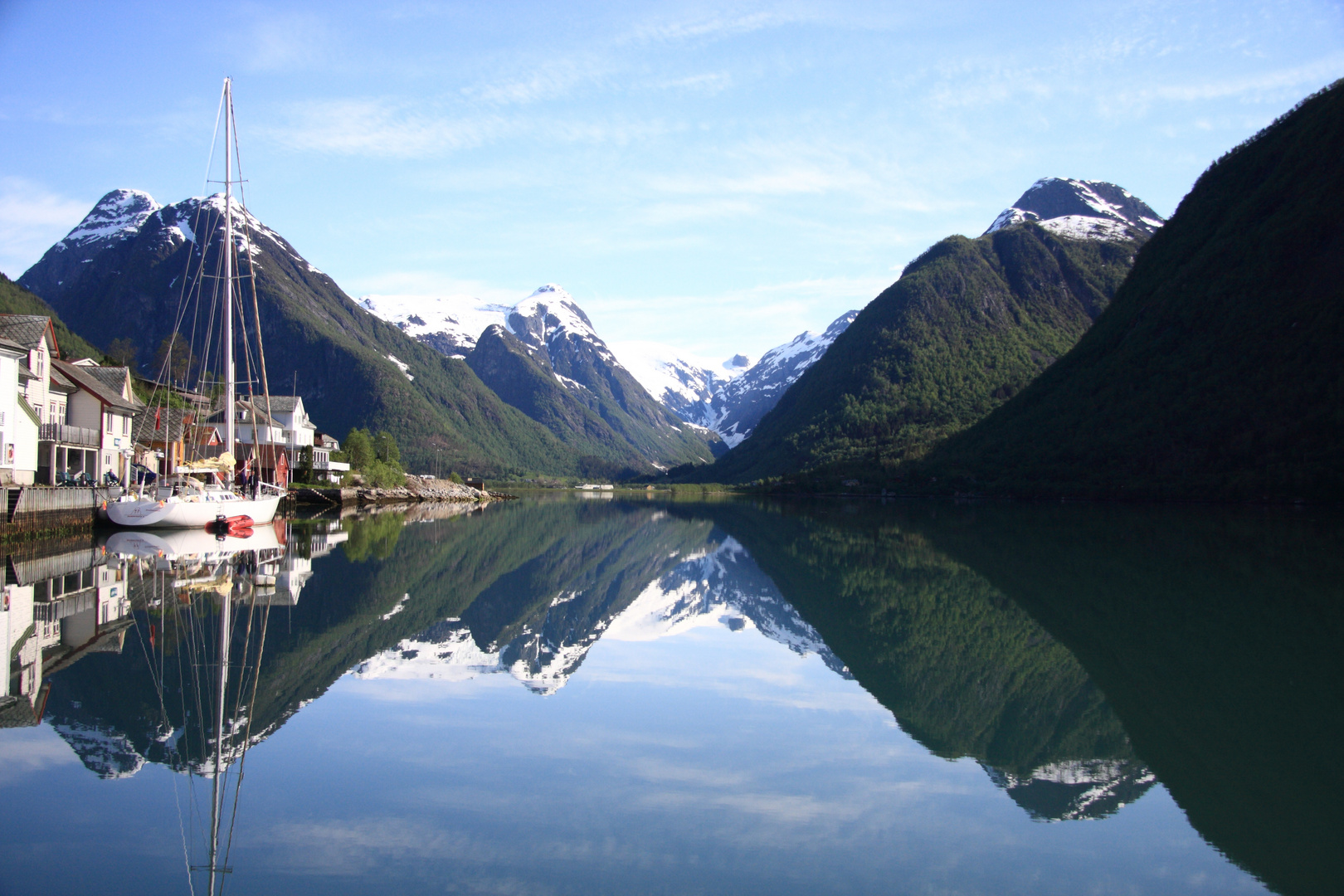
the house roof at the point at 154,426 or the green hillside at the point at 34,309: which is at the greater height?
the green hillside at the point at 34,309

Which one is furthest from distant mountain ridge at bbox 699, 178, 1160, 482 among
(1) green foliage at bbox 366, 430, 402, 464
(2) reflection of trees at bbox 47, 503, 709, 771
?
(2) reflection of trees at bbox 47, 503, 709, 771

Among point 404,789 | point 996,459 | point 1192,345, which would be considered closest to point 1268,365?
point 1192,345

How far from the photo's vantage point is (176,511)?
3136cm

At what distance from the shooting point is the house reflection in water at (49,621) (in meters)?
10.2

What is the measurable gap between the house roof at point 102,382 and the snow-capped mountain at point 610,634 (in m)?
29.6

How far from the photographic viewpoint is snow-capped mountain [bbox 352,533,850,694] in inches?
495

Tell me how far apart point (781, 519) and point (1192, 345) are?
179ft

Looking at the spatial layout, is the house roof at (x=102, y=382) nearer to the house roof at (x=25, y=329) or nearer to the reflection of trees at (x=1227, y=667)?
the house roof at (x=25, y=329)

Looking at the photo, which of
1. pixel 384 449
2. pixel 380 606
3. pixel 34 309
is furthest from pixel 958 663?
pixel 34 309

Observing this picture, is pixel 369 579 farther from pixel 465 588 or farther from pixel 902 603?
pixel 902 603

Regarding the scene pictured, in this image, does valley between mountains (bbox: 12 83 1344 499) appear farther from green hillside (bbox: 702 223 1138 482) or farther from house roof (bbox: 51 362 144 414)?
house roof (bbox: 51 362 144 414)

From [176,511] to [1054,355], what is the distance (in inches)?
5722

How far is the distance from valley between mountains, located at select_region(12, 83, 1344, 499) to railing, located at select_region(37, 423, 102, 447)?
6432 millimetres

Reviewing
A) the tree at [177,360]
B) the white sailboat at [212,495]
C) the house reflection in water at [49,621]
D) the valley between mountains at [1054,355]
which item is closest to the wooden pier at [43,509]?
the white sailboat at [212,495]
